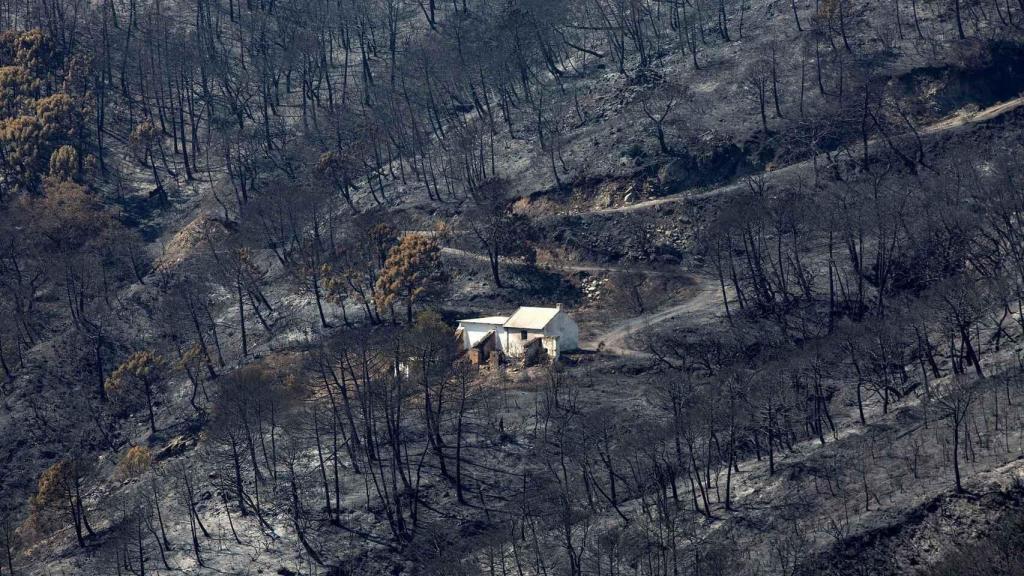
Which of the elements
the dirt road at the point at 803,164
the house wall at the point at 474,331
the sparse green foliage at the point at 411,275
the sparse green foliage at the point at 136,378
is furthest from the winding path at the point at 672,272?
the sparse green foliage at the point at 136,378

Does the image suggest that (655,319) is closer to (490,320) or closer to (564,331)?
(564,331)

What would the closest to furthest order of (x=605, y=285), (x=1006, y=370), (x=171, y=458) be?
(x=1006, y=370) → (x=171, y=458) → (x=605, y=285)

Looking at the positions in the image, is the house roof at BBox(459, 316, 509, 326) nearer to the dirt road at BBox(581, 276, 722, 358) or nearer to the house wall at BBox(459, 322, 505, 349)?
the house wall at BBox(459, 322, 505, 349)

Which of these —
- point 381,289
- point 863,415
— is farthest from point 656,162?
point 863,415

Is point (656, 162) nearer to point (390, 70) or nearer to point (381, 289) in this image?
point (381, 289)

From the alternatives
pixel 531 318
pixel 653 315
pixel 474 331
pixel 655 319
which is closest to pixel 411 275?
pixel 474 331

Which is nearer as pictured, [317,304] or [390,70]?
[317,304]

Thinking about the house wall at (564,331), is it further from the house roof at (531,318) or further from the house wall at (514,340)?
the house wall at (514,340)

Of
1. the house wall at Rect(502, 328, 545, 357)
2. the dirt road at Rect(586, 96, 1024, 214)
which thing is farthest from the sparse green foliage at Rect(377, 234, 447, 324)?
the dirt road at Rect(586, 96, 1024, 214)
